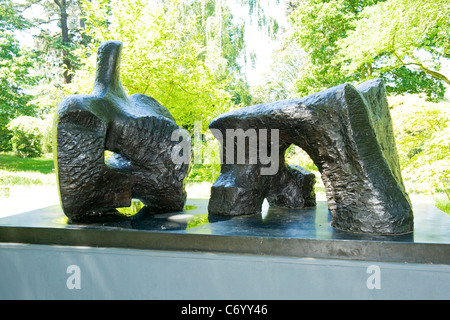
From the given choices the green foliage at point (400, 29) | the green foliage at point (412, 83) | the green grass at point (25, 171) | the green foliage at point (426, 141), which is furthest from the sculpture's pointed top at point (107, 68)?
the green grass at point (25, 171)

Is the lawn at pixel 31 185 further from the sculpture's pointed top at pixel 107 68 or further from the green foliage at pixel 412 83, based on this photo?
the sculpture's pointed top at pixel 107 68

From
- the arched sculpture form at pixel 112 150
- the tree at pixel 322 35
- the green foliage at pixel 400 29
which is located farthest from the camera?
the tree at pixel 322 35

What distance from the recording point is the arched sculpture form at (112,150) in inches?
134

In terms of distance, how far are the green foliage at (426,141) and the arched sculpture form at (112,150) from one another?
4176mm

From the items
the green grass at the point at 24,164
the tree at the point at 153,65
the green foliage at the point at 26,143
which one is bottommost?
the green grass at the point at 24,164

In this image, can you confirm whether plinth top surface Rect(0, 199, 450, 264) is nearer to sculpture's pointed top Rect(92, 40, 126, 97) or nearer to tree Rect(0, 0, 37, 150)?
sculpture's pointed top Rect(92, 40, 126, 97)

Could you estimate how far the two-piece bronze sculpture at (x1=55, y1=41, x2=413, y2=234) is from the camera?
119 inches

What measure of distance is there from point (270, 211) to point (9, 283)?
242cm

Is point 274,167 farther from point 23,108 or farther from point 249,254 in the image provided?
point 23,108

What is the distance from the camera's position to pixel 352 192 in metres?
3.05

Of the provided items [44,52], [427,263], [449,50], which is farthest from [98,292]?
[44,52]

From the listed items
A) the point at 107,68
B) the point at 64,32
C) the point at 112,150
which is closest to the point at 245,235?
the point at 112,150

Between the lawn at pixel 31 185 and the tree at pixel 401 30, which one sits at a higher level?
the tree at pixel 401 30

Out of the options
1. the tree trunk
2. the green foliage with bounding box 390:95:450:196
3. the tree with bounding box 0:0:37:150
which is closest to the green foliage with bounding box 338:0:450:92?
the green foliage with bounding box 390:95:450:196
